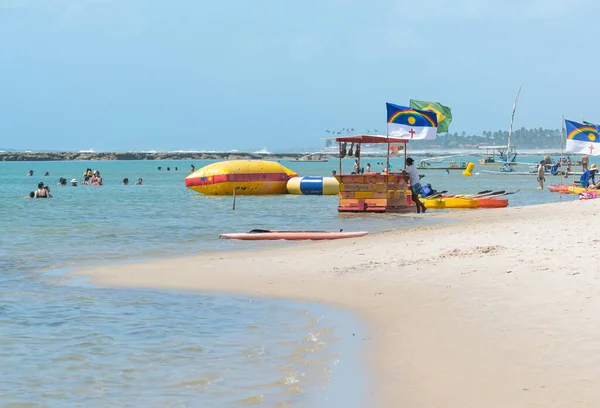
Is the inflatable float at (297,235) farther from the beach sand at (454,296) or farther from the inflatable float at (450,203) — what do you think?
the inflatable float at (450,203)

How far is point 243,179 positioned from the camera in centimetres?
4084

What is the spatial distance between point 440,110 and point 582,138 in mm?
16228

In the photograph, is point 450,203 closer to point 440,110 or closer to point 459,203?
point 459,203

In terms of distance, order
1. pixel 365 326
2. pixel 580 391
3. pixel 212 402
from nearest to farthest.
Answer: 1. pixel 580 391
2. pixel 212 402
3. pixel 365 326

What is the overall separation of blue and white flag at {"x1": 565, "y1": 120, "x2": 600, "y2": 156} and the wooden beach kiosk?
8518mm

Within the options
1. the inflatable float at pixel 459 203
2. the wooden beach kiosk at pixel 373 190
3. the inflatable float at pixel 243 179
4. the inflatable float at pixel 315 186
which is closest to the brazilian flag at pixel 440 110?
the inflatable float at pixel 315 186

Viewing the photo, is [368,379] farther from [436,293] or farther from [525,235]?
[525,235]

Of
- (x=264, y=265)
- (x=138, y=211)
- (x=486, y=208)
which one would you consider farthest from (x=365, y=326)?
(x=138, y=211)

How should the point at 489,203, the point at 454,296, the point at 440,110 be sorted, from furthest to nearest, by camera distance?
the point at 440,110 → the point at 489,203 → the point at 454,296

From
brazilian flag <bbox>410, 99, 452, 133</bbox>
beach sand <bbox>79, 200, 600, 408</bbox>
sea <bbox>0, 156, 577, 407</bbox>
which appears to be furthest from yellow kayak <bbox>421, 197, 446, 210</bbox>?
brazilian flag <bbox>410, 99, 452, 133</bbox>

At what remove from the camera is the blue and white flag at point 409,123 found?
27.1 metres

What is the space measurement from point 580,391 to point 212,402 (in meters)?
2.77

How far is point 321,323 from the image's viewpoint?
984 cm

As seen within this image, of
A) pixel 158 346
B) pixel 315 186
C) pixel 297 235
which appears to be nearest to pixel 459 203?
pixel 297 235
